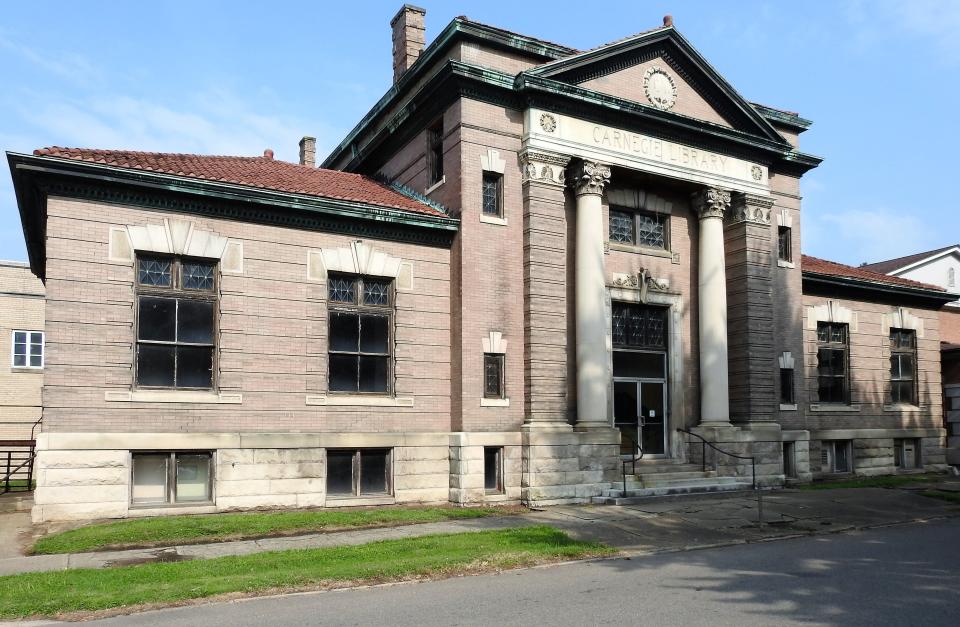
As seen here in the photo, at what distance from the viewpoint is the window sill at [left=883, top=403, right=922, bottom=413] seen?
26922 millimetres

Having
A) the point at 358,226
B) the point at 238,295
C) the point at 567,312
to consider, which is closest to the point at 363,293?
the point at 358,226

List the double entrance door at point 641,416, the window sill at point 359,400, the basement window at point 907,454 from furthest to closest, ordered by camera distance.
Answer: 1. the basement window at point 907,454
2. the double entrance door at point 641,416
3. the window sill at point 359,400

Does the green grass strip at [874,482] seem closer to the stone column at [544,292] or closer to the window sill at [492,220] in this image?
the stone column at [544,292]

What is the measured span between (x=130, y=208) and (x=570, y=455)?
410 inches

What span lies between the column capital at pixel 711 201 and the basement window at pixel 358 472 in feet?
34.6

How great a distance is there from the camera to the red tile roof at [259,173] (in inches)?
635

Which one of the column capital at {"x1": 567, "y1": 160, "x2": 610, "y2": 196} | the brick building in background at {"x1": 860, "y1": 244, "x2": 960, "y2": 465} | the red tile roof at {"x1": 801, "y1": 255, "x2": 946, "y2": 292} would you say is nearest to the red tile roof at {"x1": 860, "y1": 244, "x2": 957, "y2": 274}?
the brick building in background at {"x1": 860, "y1": 244, "x2": 960, "y2": 465}

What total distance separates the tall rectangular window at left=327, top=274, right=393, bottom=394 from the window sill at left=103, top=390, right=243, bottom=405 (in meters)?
2.24

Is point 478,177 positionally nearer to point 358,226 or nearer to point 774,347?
point 358,226

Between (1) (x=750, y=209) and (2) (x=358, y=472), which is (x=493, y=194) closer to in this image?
(2) (x=358, y=472)

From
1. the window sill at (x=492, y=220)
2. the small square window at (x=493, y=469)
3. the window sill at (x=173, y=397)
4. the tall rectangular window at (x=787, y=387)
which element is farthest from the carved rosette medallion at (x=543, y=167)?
the tall rectangular window at (x=787, y=387)

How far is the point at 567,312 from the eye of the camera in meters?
20.1

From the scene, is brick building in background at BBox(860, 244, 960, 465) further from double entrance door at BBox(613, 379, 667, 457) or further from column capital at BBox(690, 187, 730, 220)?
column capital at BBox(690, 187, 730, 220)

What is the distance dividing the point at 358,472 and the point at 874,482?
1486 centimetres
